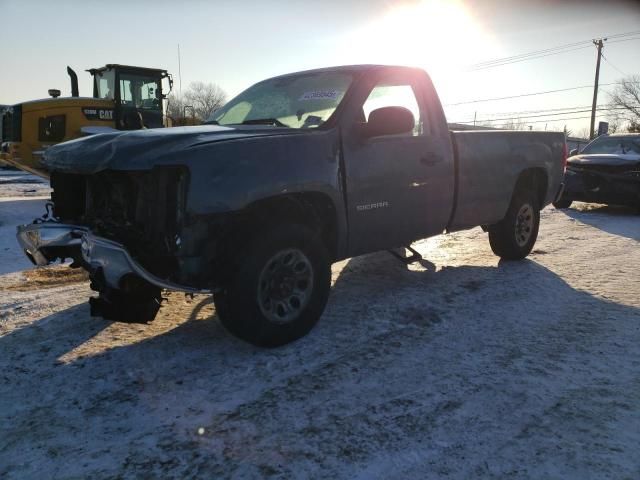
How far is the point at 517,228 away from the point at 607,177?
5.57 meters

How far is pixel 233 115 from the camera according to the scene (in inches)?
193

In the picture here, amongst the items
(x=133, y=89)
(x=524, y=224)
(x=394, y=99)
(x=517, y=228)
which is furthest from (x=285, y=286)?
(x=133, y=89)

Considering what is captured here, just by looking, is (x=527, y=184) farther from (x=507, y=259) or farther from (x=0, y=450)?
(x=0, y=450)

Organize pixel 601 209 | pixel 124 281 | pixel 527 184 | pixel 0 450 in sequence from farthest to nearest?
1. pixel 601 209
2. pixel 527 184
3. pixel 124 281
4. pixel 0 450

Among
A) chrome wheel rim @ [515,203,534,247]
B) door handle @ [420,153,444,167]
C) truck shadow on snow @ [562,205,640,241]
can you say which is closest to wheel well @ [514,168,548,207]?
chrome wheel rim @ [515,203,534,247]

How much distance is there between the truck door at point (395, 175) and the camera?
407cm

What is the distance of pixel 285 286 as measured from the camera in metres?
3.68

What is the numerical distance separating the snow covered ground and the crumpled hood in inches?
242

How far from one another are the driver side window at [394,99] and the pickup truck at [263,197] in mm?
14

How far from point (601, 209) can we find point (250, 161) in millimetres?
10601

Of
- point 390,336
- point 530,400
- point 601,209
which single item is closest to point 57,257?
point 390,336

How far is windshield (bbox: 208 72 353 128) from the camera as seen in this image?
4215mm

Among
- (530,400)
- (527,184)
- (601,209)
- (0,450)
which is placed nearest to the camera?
(0,450)

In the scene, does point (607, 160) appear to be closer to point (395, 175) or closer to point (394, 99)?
point (394, 99)
